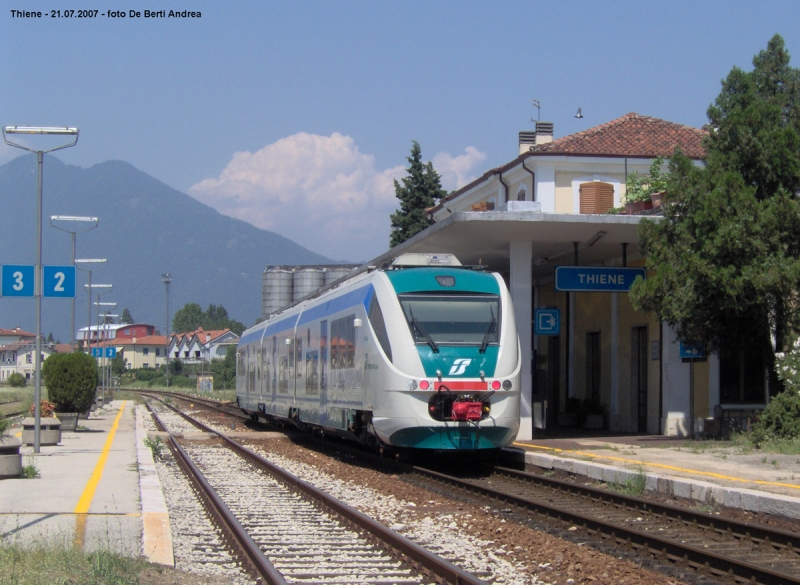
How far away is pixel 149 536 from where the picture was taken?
27.0ft

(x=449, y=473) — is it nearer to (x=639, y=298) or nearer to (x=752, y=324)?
(x=639, y=298)

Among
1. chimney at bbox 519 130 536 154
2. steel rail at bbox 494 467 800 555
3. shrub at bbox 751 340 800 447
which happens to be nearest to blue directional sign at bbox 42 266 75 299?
steel rail at bbox 494 467 800 555

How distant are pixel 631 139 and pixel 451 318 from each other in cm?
2644

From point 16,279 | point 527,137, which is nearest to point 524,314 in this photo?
point 16,279

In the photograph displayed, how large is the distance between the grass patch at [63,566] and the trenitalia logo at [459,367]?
23.8 feet

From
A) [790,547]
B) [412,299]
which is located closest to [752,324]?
[412,299]

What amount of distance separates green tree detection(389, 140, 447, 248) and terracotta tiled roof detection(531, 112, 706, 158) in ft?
65.0

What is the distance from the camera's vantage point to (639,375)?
22922mm

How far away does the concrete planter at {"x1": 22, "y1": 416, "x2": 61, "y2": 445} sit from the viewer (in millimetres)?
19109

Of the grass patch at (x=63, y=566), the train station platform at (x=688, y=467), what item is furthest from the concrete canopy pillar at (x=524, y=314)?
the grass patch at (x=63, y=566)

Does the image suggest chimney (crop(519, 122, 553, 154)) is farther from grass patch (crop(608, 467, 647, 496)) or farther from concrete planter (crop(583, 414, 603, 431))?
grass patch (crop(608, 467, 647, 496))

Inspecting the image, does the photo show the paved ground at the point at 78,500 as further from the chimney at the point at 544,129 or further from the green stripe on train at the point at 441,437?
the chimney at the point at 544,129

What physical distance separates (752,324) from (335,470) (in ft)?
25.4

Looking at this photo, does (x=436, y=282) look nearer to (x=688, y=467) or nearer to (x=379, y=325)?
(x=379, y=325)
